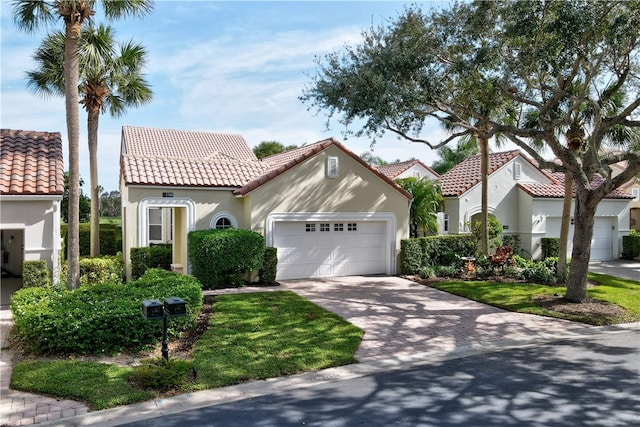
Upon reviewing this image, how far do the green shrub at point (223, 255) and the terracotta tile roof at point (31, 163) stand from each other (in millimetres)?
4308

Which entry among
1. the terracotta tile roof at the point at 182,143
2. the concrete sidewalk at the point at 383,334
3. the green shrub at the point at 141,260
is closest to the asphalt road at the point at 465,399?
the concrete sidewalk at the point at 383,334

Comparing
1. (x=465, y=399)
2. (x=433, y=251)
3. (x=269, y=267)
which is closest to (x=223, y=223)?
(x=269, y=267)

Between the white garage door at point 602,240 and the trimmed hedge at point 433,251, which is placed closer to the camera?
the trimmed hedge at point 433,251

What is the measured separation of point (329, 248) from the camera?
16984mm

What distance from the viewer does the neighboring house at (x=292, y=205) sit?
15.7 m

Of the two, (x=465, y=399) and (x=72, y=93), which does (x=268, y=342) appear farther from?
(x=72, y=93)

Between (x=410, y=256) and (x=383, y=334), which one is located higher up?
(x=410, y=256)

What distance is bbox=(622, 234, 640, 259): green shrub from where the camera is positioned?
23703 mm

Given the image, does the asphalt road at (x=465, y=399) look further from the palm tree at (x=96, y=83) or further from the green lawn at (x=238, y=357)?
the palm tree at (x=96, y=83)

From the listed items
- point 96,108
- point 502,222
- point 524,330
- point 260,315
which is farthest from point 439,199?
point 96,108

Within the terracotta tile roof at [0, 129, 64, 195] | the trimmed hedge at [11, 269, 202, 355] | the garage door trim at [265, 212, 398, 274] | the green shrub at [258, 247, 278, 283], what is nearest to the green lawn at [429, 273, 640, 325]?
the garage door trim at [265, 212, 398, 274]

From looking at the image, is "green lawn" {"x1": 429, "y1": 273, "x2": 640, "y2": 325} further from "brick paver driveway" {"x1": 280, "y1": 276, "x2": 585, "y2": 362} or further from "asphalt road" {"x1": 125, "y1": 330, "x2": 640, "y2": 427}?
"asphalt road" {"x1": 125, "y1": 330, "x2": 640, "y2": 427}

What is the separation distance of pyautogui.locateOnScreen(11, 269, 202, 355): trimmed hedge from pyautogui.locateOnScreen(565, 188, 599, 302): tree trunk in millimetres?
10865

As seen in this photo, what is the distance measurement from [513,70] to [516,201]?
37.0ft
